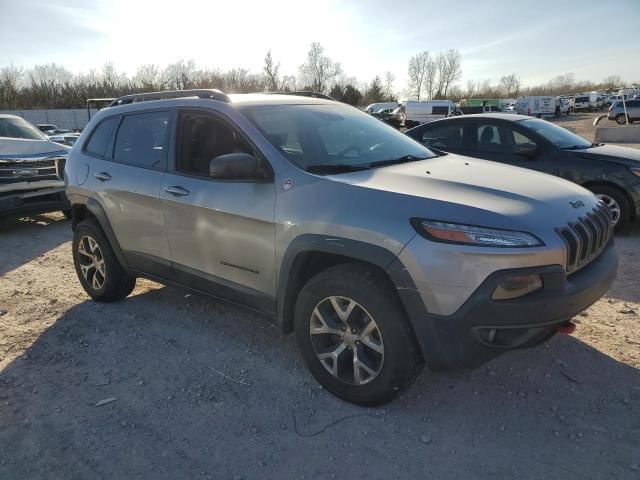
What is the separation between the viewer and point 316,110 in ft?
11.9

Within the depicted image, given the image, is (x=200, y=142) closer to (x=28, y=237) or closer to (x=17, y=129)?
(x=28, y=237)

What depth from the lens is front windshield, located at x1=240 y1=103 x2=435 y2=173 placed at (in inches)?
121

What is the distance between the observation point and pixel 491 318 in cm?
227

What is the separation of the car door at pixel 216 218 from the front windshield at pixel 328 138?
0.21m

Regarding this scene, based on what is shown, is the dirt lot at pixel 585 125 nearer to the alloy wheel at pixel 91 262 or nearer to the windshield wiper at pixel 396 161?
the windshield wiper at pixel 396 161

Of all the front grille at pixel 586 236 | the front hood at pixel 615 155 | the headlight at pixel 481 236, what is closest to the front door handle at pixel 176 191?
the headlight at pixel 481 236

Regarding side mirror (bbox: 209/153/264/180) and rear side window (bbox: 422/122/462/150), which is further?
rear side window (bbox: 422/122/462/150)

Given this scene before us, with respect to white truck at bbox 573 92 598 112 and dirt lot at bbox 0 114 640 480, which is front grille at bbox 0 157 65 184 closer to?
dirt lot at bbox 0 114 640 480

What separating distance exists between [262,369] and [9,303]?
300 centimetres

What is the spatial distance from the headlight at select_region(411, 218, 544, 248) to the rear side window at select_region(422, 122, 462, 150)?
4972mm

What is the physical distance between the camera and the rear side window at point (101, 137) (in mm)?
4277

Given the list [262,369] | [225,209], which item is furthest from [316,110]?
[262,369]

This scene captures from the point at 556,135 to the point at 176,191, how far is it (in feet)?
18.0

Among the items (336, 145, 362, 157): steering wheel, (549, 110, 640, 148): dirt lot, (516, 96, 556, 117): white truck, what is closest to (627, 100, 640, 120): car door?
(549, 110, 640, 148): dirt lot
